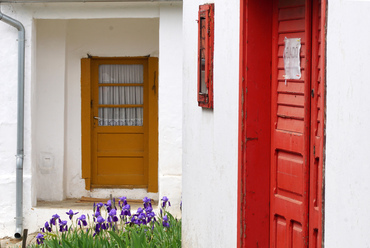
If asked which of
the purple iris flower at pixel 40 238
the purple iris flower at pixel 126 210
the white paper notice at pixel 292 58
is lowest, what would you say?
the purple iris flower at pixel 40 238

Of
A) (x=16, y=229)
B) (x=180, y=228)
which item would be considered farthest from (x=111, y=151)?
(x=180, y=228)

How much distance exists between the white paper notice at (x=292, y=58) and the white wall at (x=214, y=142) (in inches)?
19.2

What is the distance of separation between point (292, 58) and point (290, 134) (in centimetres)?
45

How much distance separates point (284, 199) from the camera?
198 inches

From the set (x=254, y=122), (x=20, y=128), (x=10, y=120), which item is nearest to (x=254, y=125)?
(x=254, y=122)

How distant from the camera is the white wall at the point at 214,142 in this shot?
5539 millimetres

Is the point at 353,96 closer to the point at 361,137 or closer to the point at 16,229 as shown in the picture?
the point at 361,137

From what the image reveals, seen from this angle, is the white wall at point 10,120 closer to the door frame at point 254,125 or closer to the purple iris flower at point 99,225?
the purple iris flower at point 99,225

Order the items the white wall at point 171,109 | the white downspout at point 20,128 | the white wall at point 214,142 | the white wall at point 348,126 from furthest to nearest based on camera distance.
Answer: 1. the white wall at point 171,109
2. the white downspout at point 20,128
3. the white wall at point 214,142
4. the white wall at point 348,126

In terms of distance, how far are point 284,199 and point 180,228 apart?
3238mm

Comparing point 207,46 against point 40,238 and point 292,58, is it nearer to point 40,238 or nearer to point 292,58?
point 292,58

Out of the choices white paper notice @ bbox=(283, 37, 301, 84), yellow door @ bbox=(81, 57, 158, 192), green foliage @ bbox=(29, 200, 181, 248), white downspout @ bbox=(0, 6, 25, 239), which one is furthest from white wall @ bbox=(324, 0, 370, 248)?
yellow door @ bbox=(81, 57, 158, 192)

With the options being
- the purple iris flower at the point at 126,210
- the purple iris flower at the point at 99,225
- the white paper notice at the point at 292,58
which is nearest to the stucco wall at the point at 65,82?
the purple iris flower at the point at 126,210

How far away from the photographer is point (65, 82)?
11.6 metres
